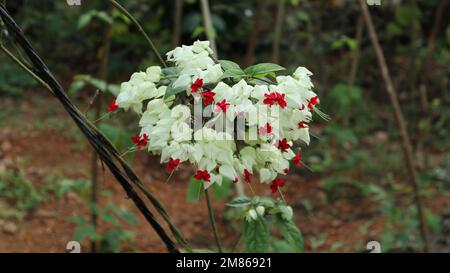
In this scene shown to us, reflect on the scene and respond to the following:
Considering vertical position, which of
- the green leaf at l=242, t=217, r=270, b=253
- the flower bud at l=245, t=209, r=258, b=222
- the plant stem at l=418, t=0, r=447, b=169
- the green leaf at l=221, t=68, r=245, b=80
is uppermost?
the plant stem at l=418, t=0, r=447, b=169

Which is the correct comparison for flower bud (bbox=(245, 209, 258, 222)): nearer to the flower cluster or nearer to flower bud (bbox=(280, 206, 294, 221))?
flower bud (bbox=(280, 206, 294, 221))

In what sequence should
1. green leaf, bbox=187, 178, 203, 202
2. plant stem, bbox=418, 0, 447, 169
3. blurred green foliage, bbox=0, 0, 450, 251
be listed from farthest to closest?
1. blurred green foliage, bbox=0, 0, 450, 251
2. plant stem, bbox=418, 0, 447, 169
3. green leaf, bbox=187, 178, 203, 202

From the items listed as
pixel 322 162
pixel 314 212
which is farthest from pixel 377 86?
pixel 314 212

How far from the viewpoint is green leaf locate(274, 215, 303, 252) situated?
1620 mm

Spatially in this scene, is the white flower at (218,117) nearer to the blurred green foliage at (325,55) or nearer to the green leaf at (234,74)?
the green leaf at (234,74)

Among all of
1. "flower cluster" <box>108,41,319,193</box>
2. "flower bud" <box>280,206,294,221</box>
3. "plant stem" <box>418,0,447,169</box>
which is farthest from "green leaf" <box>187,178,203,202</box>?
"plant stem" <box>418,0,447,169</box>

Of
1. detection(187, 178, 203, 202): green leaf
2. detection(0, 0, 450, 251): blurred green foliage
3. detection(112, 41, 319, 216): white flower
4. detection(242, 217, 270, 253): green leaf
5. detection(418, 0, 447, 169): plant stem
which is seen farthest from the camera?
detection(0, 0, 450, 251): blurred green foliage

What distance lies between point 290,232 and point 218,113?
536 mm

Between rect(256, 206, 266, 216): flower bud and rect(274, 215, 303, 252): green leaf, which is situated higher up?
rect(256, 206, 266, 216): flower bud

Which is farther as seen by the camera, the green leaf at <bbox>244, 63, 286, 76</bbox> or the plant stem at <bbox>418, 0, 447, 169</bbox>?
the plant stem at <bbox>418, 0, 447, 169</bbox>

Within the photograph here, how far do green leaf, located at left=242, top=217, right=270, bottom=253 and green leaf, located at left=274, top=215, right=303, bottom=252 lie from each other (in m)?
0.07

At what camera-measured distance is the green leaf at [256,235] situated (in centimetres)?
156

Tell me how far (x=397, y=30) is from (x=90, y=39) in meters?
2.90
